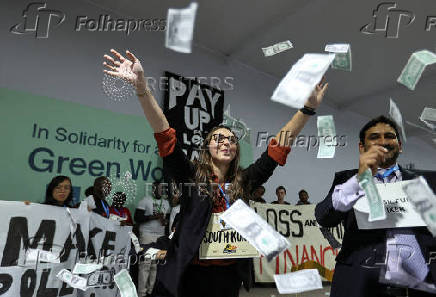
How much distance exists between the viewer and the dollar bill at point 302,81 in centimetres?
108

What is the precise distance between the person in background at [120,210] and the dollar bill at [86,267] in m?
0.79

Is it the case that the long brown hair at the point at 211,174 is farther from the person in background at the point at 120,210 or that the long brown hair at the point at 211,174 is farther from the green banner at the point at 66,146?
the green banner at the point at 66,146

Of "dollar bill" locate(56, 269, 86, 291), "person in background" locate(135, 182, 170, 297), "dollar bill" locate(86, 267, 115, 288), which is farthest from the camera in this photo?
"person in background" locate(135, 182, 170, 297)

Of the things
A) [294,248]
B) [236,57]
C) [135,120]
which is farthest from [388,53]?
[135,120]

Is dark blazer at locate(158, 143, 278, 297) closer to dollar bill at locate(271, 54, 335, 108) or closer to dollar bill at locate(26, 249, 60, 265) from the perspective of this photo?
dollar bill at locate(271, 54, 335, 108)

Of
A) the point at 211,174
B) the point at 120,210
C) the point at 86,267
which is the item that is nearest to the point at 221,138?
the point at 211,174

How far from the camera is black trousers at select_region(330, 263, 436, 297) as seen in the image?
1144 mm

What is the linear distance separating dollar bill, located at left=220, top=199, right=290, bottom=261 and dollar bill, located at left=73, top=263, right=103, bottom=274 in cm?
186

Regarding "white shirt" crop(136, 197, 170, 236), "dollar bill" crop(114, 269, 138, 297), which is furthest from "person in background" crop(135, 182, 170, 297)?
"dollar bill" crop(114, 269, 138, 297)

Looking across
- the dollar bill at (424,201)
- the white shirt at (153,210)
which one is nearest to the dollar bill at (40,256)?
the white shirt at (153,210)

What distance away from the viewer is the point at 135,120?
5086mm

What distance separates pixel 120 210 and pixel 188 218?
9.46 ft

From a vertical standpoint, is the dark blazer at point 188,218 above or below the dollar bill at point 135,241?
above

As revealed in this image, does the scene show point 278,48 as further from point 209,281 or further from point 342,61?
point 209,281
